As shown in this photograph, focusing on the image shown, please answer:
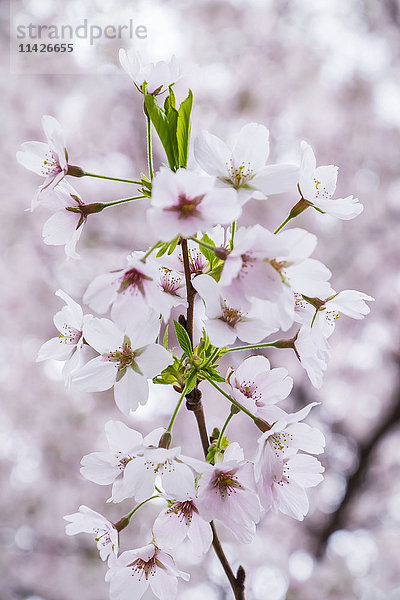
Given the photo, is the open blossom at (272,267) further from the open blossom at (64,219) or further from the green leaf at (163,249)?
the open blossom at (64,219)

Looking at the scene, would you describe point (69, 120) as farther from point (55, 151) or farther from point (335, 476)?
point (55, 151)

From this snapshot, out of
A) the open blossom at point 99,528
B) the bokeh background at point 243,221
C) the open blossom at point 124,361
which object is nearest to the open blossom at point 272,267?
the open blossom at point 124,361

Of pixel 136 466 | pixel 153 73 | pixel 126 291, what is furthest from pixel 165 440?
pixel 153 73

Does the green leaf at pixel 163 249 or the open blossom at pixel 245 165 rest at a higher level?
the open blossom at pixel 245 165

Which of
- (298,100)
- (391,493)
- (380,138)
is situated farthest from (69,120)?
(391,493)

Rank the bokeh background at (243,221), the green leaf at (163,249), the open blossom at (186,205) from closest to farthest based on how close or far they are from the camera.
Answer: the open blossom at (186,205) → the green leaf at (163,249) → the bokeh background at (243,221)

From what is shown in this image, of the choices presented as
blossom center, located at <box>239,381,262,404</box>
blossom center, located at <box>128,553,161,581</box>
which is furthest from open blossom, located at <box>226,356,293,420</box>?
blossom center, located at <box>128,553,161,581</box>

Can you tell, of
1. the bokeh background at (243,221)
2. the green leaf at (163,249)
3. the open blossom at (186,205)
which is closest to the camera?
the open blossom at (186,205)
